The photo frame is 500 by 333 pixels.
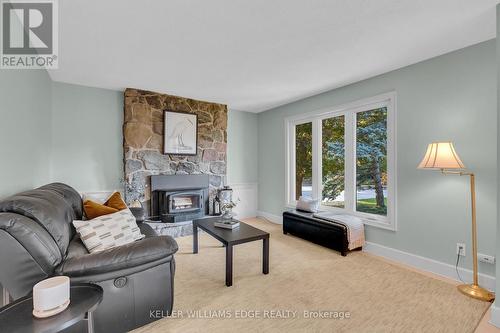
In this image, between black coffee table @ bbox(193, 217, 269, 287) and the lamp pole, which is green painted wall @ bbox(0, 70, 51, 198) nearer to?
black coffee table @ bbox(193, 217, 269, 287)

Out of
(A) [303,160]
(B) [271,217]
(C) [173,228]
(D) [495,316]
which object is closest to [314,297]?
(D) [495,316]

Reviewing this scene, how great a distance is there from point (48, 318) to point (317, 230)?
121 inches

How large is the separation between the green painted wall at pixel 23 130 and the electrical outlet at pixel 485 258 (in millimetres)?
4117

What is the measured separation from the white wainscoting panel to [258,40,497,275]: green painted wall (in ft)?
8.76

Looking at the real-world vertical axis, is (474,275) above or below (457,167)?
below

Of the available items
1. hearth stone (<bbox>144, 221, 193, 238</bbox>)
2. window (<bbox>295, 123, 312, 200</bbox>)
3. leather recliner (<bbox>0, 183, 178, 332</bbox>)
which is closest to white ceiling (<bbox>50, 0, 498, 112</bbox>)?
window (<bbox>295, 123, 312, 200</bbox>)

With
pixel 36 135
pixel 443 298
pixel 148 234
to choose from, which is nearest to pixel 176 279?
pixel 148 234

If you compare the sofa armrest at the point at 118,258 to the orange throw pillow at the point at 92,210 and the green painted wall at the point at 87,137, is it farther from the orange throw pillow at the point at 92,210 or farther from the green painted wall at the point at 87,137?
the green painted wall at the point at 87,137

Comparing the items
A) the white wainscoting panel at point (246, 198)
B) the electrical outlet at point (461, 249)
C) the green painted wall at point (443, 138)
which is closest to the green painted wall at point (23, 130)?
the white wainscoting panel at point (246, 198)

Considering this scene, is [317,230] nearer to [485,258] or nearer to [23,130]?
[485,258]

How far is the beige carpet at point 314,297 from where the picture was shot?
5.97ft

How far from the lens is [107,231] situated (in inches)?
76.4

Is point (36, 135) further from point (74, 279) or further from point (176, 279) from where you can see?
point (176, 279)

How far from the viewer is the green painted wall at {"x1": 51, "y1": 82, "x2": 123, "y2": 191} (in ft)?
11.5
